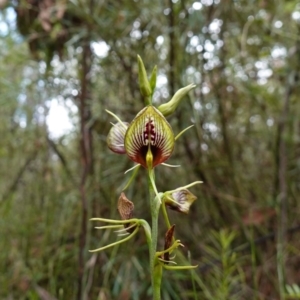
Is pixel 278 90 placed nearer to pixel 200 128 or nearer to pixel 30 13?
pixel 200 128

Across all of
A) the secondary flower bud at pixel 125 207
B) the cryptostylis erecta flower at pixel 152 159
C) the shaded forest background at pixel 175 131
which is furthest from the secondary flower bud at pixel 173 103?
the shaded forest background at pixel 175 131

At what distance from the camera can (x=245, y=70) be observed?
157 centimetres

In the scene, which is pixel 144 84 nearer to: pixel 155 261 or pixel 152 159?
Result: pixel 152 159

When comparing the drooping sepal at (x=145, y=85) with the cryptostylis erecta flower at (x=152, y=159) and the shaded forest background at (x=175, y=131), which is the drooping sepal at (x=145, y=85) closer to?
the cryptostylis erecta flower at (x=152, y=159)

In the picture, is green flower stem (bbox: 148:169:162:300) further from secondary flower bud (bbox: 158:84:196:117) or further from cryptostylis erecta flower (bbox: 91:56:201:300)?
secondary flower bud (bbox: 158:84:196:117)

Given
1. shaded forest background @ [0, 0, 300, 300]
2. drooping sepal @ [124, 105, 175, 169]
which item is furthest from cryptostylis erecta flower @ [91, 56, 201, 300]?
shaded forest background @ [0, 0, 300, 300]

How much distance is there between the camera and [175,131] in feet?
4.60

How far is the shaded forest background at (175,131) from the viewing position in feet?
4.25

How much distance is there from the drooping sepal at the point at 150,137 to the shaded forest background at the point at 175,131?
2.38 ft

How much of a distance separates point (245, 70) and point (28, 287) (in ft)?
3.02

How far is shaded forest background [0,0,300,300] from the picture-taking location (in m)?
1.29

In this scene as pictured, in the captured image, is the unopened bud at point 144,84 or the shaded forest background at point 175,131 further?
the shaded forest background at point 175,131

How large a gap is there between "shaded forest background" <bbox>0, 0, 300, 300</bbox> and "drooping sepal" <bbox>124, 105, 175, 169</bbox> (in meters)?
0.73

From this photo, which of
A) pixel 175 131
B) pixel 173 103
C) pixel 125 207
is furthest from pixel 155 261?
pixel 175 131
